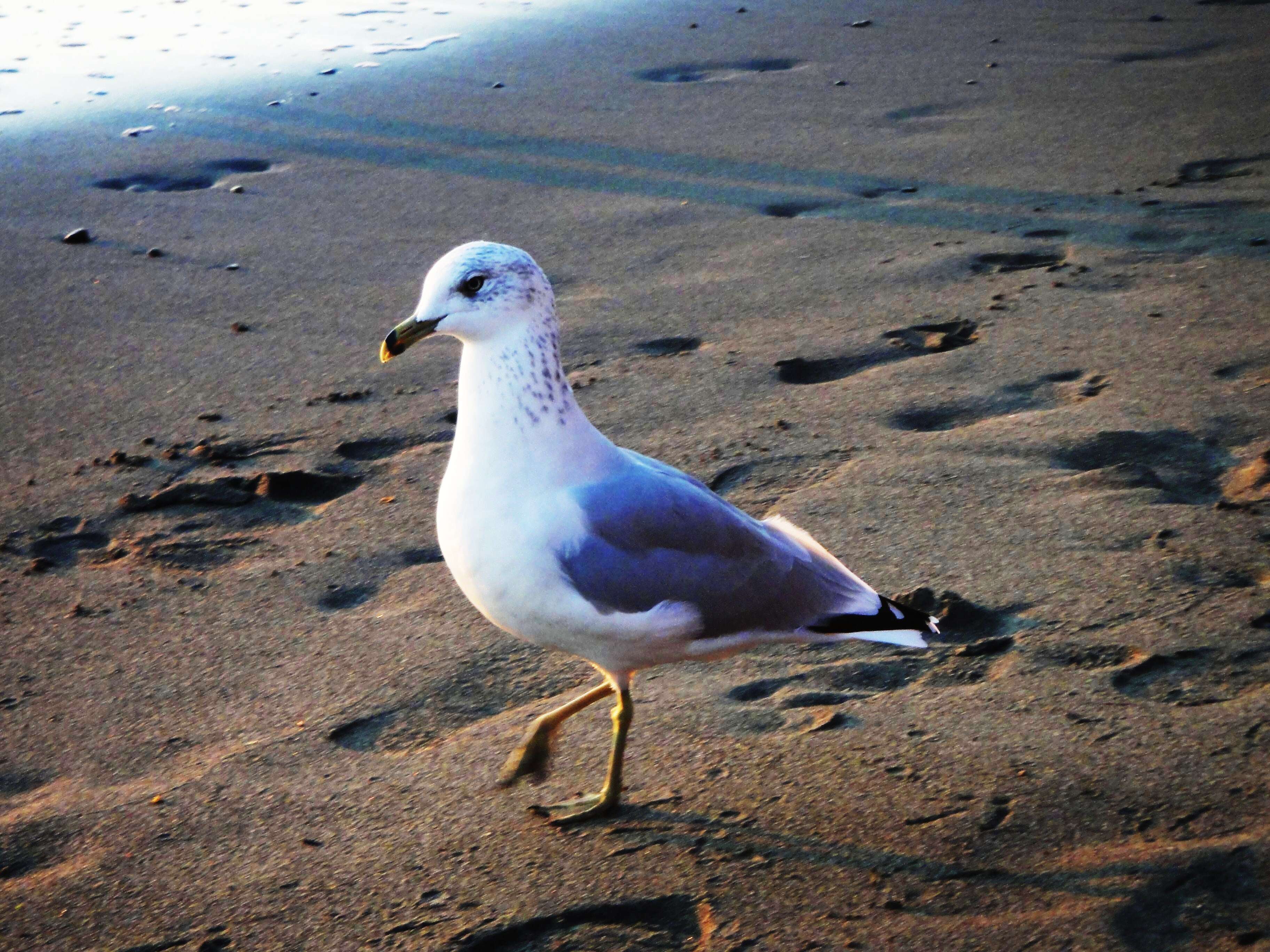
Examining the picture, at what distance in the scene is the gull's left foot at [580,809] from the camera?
2543 millimetres

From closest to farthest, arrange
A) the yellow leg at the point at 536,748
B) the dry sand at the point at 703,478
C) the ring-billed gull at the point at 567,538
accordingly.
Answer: the dry sand at the point at 703,478 < the ring-billed gull at the point at 567,538 < the yellow leg at the point at 536,748

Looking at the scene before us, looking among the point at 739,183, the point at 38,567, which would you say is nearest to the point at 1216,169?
the point at 739,183

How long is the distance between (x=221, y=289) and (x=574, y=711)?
2.75 meters

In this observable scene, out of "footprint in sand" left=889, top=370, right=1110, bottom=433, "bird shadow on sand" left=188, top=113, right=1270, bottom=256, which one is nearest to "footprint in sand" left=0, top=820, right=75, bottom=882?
"footprint in sand" left=889, top=370, right=1110, bottom=433

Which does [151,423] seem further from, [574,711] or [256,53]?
[256,53]

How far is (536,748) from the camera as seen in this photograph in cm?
264

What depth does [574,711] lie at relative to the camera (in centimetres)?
274

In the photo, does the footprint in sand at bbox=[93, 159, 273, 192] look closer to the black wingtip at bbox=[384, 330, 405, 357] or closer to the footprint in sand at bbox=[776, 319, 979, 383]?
the footprint in sand at bbox=[776, 319, 979, 383]

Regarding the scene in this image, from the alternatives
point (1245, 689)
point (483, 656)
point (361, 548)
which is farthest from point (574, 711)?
point (1245, 689)

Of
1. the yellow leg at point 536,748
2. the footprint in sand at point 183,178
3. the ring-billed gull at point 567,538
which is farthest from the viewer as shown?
the footprint in sand at point 183,178

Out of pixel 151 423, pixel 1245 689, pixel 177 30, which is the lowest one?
pixel 1245 689

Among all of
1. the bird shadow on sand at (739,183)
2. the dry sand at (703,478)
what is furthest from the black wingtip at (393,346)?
the bird shadow on sand at (739,183)

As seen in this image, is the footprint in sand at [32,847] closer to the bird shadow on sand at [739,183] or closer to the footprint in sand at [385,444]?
the footprint in sand at [385,444]

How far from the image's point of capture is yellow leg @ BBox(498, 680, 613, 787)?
103 inches
